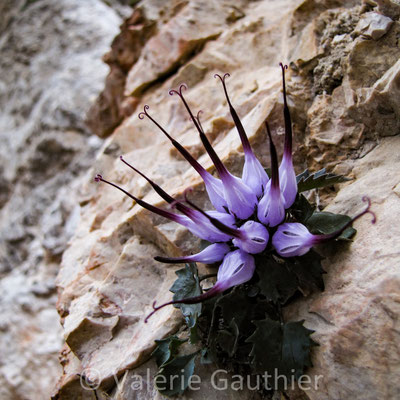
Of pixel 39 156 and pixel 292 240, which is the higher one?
pixel 292 240

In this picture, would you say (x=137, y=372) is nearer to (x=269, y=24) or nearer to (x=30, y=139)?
(x=269, y=24)

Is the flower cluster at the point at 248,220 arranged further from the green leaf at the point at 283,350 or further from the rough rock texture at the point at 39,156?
the rough rock texture at the point at 39,156

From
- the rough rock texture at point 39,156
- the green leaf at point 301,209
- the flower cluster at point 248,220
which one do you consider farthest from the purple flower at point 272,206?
the rough rock texture at point 39,156

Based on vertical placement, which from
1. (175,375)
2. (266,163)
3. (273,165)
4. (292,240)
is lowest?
(175,375)

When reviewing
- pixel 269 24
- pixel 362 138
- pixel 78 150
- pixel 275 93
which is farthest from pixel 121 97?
pixel 362 138

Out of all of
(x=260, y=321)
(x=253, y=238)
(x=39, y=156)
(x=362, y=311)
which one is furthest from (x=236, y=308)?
(x=39, y=156)

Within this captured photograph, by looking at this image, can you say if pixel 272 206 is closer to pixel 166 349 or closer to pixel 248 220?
pixel 248 220

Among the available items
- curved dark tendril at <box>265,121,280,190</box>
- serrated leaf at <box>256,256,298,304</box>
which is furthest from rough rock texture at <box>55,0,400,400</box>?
curved dark tendril at <box>265,121,280,190</box>
